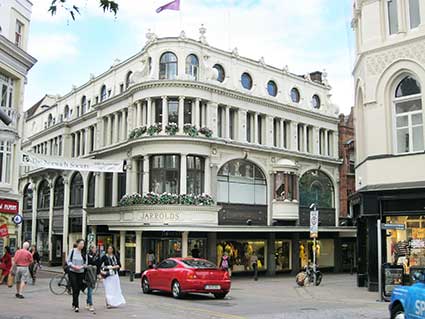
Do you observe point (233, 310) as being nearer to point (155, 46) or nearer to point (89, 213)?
point (155, 46)

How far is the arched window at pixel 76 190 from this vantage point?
42.2 meters

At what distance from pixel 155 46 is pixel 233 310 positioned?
21.0 m

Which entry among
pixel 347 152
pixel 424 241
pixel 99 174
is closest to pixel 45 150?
pixel 99 174

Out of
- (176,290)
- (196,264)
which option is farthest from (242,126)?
(176,290)

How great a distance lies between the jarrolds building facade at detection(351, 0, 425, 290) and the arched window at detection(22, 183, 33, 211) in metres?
36.3

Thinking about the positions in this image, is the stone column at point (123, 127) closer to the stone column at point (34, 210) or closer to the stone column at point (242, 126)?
the stone column at point (242, 126)

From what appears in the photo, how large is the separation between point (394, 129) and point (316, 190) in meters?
18.6

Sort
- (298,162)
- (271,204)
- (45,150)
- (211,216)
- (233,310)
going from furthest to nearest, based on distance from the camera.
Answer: (45,150) < (298,162) < (271,204) < (211,216) < (233,310)

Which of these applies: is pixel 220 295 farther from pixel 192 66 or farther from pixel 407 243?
pixel 192 66

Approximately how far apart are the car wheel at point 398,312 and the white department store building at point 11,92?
19111mm

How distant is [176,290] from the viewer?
19344mm

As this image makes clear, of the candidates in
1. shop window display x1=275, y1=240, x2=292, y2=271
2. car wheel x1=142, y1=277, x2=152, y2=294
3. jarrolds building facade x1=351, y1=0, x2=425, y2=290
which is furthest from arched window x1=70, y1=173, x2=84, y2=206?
jarrolds building facade x1=351, y1=0, x2=425, y2=290

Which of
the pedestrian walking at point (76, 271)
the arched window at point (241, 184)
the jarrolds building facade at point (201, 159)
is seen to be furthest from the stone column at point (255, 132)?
the pedestrian walking at point (76, 271)

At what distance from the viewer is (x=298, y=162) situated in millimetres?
38969
